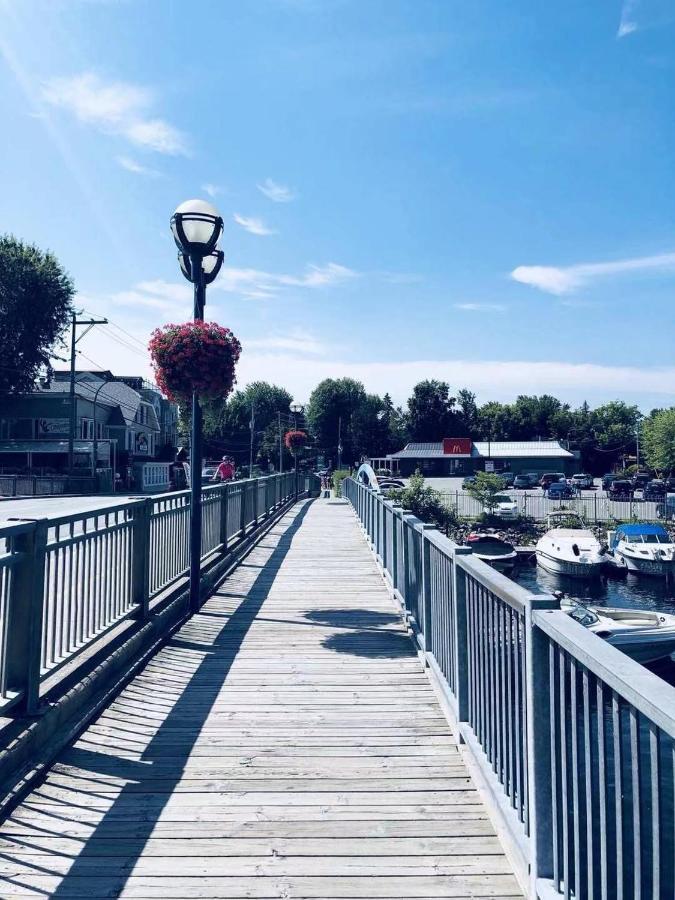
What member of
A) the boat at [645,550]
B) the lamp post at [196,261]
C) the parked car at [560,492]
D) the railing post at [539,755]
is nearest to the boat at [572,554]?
the boat at [645,550]

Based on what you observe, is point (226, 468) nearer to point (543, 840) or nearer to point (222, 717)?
point (222, 717)

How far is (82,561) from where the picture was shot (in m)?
4.55

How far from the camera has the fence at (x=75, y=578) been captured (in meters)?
3.71

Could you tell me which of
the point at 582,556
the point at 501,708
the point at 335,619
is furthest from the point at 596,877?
the point at 582,556

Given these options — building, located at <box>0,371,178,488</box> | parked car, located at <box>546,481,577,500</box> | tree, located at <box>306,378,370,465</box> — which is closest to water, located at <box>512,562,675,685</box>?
parked car, located at <box>546,481,577,500</box>

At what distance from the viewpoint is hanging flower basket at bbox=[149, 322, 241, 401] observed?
7.20 metres

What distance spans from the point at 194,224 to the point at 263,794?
19.2ft

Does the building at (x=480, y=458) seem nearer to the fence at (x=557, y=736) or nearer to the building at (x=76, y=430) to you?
the building at (x=76, y=430)

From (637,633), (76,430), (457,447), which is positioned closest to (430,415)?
(457,447)

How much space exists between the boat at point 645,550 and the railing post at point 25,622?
116 ft

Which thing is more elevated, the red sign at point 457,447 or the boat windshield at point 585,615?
the red sign at point 457,447

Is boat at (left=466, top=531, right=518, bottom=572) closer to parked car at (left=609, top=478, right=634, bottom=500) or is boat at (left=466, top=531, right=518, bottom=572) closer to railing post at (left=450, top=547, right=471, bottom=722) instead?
parked car at (left=609, top=478, right=634, bottom=500)

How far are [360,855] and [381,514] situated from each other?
7.70 m

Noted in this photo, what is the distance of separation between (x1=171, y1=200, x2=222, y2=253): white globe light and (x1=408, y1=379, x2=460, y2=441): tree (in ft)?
290
